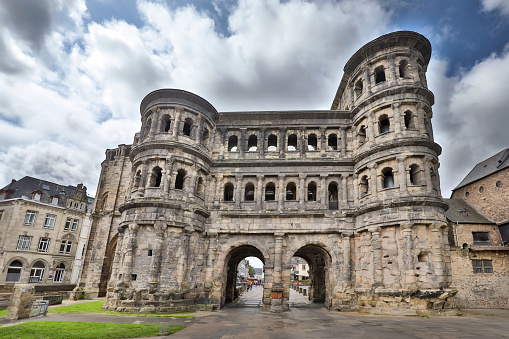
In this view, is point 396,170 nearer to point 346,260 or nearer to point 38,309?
point 346,260

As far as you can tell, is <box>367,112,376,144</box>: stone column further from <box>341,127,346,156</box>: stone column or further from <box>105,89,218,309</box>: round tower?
<box>105,89,218,309</box>: round tower

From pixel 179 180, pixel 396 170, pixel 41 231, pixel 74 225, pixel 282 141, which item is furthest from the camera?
pixel 74 225

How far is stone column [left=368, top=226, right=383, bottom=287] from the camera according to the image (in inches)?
754

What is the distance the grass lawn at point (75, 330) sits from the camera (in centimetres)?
1077

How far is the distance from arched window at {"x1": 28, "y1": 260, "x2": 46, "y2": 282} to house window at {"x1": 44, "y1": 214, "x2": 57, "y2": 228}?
4.61 m

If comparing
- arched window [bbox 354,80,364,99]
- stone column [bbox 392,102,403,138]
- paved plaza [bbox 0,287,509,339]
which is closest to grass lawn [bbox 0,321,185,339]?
paved plaza [bbox 0,287,509,339]

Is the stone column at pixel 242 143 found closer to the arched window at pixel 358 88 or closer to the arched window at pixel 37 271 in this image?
the arched window at pixel 358 88

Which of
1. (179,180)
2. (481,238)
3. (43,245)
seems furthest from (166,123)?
(481,238)

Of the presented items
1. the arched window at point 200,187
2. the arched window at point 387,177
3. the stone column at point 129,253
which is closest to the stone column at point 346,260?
the arched window at point 387,177

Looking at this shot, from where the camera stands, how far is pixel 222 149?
83.2 feet

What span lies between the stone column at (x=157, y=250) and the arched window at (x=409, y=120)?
18.9m

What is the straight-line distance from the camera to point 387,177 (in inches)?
846

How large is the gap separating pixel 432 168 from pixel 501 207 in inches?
557

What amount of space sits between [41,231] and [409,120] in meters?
44.4
